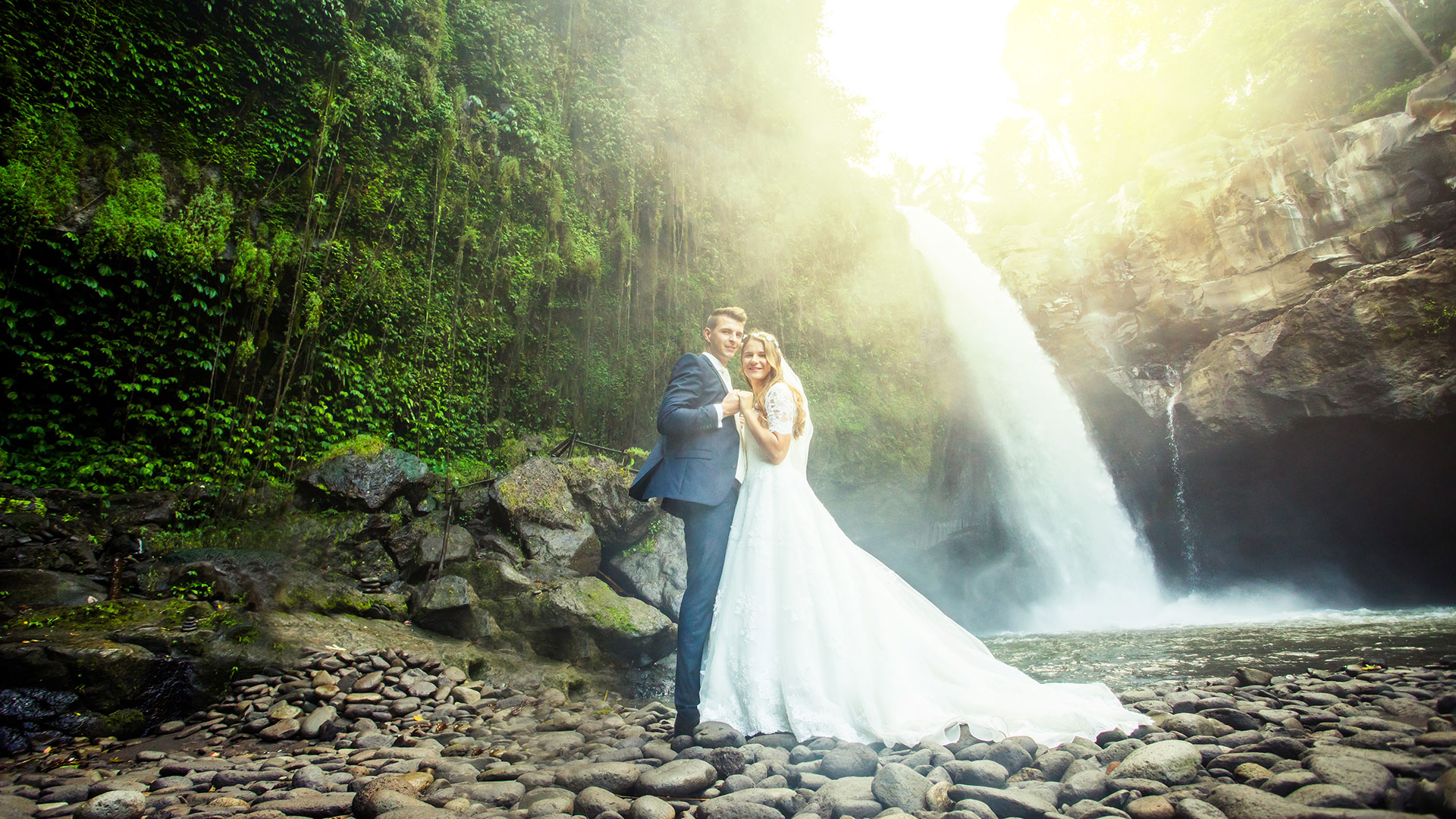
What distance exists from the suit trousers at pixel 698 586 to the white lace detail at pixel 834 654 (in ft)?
0.19

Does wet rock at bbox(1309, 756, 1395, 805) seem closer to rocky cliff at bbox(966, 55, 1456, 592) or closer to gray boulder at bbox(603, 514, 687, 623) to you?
gray boulder at bbox(603, 514, 687, 623)

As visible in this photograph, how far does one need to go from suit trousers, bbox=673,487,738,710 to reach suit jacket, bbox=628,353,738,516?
9 centimetres

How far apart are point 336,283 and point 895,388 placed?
36.8 ft

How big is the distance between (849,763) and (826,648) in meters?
0.57

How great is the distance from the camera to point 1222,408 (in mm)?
12727

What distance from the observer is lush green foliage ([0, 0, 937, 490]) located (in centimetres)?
667

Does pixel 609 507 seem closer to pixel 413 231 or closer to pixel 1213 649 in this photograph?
pixel 413 231

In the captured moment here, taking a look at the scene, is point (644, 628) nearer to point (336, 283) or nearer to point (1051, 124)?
point (336, 283)

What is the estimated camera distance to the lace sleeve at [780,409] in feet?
10.8

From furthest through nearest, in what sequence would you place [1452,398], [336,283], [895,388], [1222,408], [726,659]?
1. [895,388]
2. [1222,408]
3. [1452,398]
4. [336,283]
5. [726,659]

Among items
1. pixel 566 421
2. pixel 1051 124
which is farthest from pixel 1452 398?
pixel 1051 124

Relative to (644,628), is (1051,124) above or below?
above

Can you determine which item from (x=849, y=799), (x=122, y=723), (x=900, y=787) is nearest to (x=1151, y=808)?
(x=900, y=787)

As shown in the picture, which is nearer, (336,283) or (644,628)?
(644,628)
